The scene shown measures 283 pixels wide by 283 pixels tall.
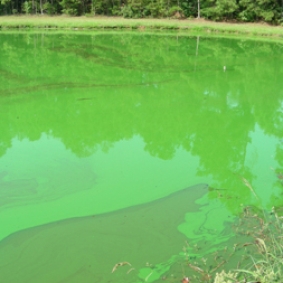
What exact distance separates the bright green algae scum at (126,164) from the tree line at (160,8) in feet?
41.5

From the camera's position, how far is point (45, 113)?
20.3 feet

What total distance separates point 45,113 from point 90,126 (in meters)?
0.94

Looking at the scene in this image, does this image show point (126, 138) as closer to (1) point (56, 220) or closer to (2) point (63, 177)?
(2) point (63, 177)

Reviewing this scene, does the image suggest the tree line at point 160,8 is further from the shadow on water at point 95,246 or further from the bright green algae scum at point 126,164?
the shadow on water at point 95,246

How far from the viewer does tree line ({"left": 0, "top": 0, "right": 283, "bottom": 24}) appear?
2100cm

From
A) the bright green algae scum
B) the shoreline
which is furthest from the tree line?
the bright green algae scum

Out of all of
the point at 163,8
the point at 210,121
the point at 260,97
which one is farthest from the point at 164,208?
the point at 163,8

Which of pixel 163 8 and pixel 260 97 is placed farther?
pixel 163 8

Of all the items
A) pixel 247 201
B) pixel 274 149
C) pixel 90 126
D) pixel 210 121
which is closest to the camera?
pixel 247 201

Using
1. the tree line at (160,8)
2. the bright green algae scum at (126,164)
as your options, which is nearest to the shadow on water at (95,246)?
the bright green algae scum at (126,164)

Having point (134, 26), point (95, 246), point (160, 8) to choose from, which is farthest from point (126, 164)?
point (160, 8)

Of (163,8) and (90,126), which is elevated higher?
(163,8)

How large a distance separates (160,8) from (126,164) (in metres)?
20.1

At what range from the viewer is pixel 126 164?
4.51m
